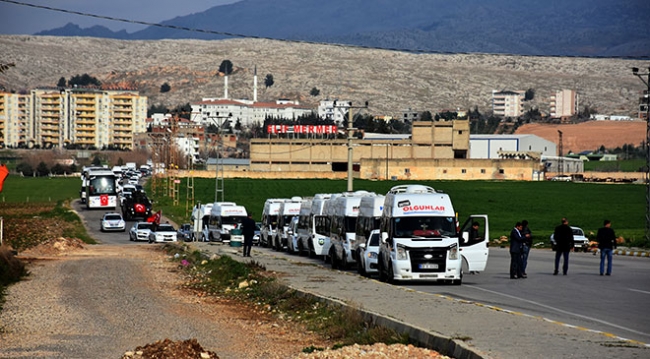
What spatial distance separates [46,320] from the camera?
2288cm

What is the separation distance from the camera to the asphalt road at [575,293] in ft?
68.3

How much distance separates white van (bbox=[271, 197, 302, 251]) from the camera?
5541 cm

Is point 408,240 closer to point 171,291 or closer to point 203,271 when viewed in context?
point 171,291

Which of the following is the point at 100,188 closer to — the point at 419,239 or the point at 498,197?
the point at 498,197

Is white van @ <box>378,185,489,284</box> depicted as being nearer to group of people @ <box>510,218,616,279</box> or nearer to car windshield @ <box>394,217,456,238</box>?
car windshield @ <box>394,217,456,238</box>

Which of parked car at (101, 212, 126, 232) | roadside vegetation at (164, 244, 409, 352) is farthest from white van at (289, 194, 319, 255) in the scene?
parked car at (101, 212, 126, 232)

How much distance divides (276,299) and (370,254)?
27.2 ft

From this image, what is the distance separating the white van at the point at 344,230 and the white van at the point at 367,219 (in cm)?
59

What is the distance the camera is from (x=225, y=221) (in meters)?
65.8

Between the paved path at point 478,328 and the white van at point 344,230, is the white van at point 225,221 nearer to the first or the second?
the white van at point 344,230

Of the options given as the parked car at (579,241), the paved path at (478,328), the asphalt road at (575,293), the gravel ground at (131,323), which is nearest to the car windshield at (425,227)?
the asphalt road at (575,293)

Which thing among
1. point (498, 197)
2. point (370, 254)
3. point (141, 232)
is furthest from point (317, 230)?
point (498, 197)

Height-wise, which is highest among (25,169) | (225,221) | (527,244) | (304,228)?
(25,169)

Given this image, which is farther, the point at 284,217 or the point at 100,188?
the point at 100,188
